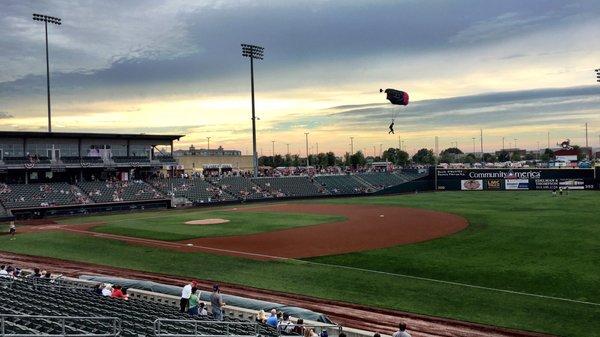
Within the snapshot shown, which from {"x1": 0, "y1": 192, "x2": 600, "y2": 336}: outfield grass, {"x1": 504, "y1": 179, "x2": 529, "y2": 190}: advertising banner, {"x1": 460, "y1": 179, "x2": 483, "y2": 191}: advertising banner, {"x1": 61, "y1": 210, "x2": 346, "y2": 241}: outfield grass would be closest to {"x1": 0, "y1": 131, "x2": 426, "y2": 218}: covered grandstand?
{"x1": 61, "y1": 210, "x2": 346, "y2": 241}: outfield grass

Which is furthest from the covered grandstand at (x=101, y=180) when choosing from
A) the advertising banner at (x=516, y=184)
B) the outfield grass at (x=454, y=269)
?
the advertising banner at (x=516, y=184)

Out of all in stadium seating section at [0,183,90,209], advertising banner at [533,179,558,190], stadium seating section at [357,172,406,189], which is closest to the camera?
stadium seating section at [0,183,90,209]

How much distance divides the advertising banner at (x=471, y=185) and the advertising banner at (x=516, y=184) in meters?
4.12

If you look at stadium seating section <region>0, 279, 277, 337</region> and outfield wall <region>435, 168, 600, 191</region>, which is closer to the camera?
stadium seating section <region>0, 279, 277, 337</region>

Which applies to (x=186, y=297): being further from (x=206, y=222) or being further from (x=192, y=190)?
(x=192, y=190)

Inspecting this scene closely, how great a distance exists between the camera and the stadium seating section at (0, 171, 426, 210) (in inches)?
2297

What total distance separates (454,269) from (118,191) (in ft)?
167

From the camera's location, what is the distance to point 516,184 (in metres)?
84.6

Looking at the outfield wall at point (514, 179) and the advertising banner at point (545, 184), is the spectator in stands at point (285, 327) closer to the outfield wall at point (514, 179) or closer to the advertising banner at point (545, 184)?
A: the advertising banner at point (545, 184)

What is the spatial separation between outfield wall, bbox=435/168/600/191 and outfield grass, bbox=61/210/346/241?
44022 millimetres

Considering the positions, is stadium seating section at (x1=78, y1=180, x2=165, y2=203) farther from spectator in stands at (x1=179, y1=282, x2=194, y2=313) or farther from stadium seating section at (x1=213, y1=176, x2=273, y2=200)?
spectator in stands at (x1=179, y1=282, x2=194, y2=313)

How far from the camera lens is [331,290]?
21.7 meters

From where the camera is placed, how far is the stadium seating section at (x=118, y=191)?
63031 millimetres

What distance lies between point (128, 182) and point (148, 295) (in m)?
53.7
